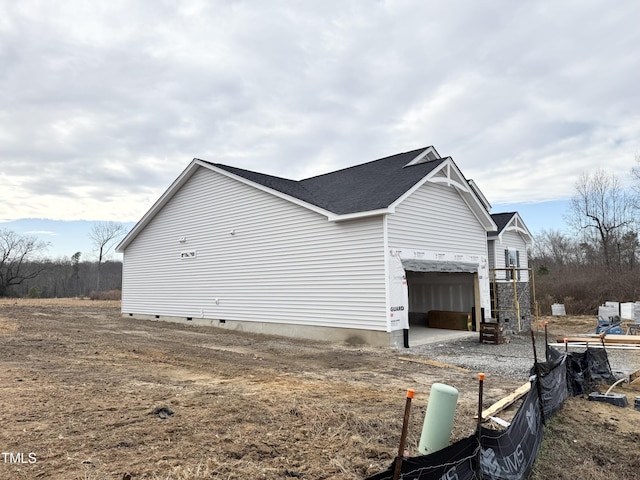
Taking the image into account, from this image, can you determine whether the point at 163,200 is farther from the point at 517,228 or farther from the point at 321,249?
the point at 517,228

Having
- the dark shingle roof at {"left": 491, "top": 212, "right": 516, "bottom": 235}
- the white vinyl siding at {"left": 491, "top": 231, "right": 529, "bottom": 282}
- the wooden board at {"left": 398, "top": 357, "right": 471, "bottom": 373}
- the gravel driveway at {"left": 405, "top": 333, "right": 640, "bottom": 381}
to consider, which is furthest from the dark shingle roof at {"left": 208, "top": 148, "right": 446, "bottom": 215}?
the white vinyl siding at {"left": 491, "top": 231, "right": 529, "bottom": 282}

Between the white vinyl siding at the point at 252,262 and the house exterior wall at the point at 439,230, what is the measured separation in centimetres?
105

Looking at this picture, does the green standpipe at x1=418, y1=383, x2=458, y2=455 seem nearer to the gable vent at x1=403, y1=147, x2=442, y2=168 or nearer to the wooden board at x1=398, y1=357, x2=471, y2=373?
the wooden board at x1=398, y1=357, x2=471, y2=373

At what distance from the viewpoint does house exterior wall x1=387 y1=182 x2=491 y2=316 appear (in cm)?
1305

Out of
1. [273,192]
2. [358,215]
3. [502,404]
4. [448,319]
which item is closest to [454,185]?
[358,215]

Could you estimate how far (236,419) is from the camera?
521 cm

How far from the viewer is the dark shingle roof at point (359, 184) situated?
517 inches

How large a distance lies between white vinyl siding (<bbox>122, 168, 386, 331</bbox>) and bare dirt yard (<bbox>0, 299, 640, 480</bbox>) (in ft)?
11.1

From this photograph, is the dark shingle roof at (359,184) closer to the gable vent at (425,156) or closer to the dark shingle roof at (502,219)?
the gable vent at (425,156)

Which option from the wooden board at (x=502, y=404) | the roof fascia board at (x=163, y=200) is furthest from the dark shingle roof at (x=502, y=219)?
the wooden board at (x=502, y=404)

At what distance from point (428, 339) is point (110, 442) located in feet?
37.2

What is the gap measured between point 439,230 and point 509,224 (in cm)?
999

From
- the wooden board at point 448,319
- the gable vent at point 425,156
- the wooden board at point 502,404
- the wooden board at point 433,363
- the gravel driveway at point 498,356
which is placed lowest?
the gravel driveway at point 498,356

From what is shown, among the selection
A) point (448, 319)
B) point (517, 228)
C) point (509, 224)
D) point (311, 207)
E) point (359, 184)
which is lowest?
point (448, 319)
